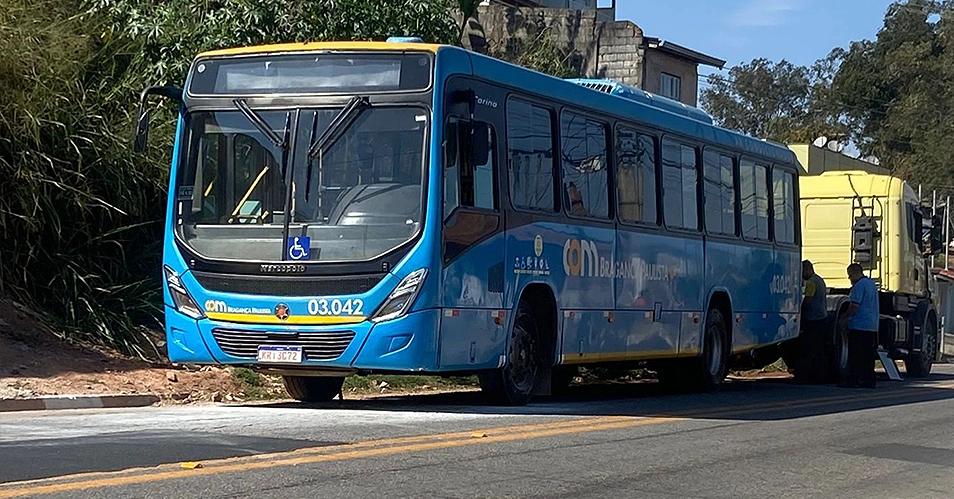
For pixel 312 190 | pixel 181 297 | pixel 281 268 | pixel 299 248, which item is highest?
pixel 312 190

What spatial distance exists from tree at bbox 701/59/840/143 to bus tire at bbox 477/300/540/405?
6439cm

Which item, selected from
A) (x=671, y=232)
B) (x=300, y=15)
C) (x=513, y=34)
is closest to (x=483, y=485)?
(x=671, y=232)

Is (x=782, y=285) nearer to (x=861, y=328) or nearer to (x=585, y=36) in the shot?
(x=861, y=328)

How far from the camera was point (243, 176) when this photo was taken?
12.7m

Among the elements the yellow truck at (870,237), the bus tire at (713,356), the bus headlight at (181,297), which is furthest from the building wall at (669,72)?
the bus headlight at (181,297)

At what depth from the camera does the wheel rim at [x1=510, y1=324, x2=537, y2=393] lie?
1382 centimetres

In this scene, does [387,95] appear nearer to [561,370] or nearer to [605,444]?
[605,444]

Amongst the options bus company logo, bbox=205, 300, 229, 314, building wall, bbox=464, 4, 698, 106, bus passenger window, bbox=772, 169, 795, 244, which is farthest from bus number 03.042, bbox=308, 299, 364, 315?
building wall, bbox=464, 4, 698, 106

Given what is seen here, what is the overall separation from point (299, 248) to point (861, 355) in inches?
421

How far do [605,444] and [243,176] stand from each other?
4012 mm

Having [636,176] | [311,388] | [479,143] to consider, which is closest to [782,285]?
[636,176]

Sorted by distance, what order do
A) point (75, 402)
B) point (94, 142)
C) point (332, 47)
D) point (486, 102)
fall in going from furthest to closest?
1. point (94, 142)
2. point (75, 402)
3. point (486, 102)
4. point (332, 47)

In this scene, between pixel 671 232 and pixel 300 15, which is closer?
pixel 671 232

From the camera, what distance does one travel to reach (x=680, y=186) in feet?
56.6
